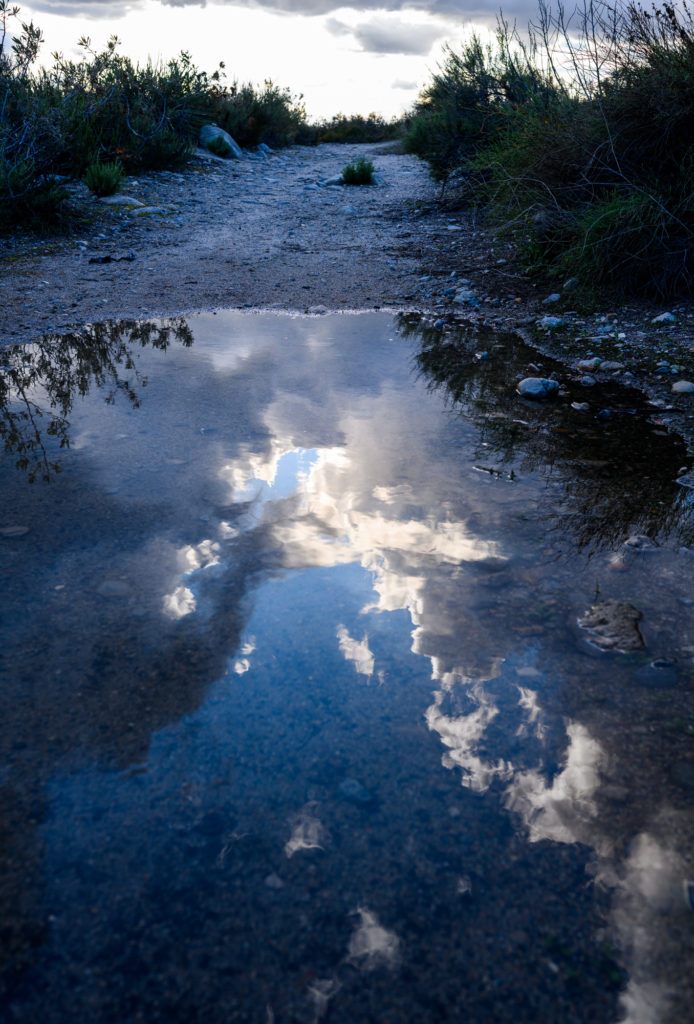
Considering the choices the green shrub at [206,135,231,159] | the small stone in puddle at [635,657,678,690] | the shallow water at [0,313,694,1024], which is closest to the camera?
the shallow water at [0,313,694,1024]

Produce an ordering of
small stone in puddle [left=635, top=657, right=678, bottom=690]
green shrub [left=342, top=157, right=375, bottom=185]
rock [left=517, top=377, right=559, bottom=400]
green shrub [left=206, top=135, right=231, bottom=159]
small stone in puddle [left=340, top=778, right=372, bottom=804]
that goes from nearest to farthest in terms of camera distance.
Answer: small stone in puddle [left=340, top=778, right=372, bottom=804], small stone in puddle [left=635, top=657, right=678, bottom=690], rock [left=517, top=377, right=559, bottom=400], green shrub [left=342, top=157, right=375, bottom=185], green shrub [left=206, top=135, right=231, bottom=159]

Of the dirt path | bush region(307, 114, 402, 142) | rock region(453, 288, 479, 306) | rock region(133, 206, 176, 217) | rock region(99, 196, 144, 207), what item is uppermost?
bush region(307, 114, 402, 142)

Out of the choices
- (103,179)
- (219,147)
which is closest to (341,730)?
(103,179)

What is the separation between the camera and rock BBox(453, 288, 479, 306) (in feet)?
17.3

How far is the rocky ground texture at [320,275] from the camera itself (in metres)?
4.27

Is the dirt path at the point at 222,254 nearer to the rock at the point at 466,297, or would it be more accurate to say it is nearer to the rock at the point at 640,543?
the rock at the point at 466,297

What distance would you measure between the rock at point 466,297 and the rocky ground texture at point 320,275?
24mm

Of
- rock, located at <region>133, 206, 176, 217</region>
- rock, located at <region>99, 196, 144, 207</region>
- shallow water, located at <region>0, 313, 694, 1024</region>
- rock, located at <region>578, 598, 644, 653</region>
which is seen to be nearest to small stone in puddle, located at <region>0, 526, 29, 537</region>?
shallow water, located at <region>0, 313, 694, 1024</region>

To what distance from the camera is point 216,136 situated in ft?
45.9

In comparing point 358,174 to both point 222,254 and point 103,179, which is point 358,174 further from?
point 222,254

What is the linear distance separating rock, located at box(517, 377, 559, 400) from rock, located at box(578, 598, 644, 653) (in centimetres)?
181

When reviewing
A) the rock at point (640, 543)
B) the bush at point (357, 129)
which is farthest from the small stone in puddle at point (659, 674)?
the bush at point (357, 129)

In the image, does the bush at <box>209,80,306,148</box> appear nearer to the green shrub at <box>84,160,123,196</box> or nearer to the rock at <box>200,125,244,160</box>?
the rock at <box>200,125,244,160</box>

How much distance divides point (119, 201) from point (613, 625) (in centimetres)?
847
